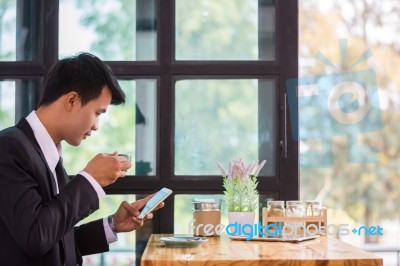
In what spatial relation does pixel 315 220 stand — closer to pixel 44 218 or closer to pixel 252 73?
pixel 252 73

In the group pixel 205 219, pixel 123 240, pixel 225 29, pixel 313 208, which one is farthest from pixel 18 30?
pixel 313 208

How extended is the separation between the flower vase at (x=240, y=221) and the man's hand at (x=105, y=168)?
688 millimetres

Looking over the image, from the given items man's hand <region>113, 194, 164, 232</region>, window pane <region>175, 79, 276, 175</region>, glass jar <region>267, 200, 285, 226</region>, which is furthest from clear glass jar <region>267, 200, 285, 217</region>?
man's hand <region>113, 194, 164, 232</region>

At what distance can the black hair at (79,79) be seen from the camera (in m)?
1.95

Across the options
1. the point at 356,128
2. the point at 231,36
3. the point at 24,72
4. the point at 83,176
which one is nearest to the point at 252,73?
the point at 231,36

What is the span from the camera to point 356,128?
6.55 m

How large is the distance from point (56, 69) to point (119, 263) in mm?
1058

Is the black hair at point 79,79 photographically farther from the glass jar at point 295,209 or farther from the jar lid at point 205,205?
the glass jar at point 295,209

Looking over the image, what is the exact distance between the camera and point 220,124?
109 inches

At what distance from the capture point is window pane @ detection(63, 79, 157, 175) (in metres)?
2.76

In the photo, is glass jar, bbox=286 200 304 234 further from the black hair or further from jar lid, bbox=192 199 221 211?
the black hair

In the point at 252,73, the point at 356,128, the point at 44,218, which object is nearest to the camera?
the point at 44,218

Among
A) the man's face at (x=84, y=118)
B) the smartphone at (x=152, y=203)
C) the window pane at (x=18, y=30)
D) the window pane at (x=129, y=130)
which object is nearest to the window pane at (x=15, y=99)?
the window pane at (x=18, y=30)

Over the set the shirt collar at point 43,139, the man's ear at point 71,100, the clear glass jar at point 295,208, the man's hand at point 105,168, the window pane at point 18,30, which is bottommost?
the clear glass jar at point 295,208
